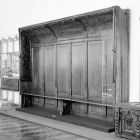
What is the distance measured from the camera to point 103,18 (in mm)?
4969

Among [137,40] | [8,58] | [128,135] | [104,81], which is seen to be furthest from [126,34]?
[8,58]

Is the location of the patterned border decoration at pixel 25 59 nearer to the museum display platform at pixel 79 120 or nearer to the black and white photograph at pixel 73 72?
the black and white photograph at pixel 73 72

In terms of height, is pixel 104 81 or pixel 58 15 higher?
pixel 58 15

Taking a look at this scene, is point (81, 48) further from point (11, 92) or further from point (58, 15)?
point (11, 92)

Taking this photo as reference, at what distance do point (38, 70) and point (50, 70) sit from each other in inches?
19.5

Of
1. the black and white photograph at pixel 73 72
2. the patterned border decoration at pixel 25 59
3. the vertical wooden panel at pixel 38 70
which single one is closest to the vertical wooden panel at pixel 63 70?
the black and white photograph at pixel 73 72

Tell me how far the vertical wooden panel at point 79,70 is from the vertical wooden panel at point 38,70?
1138mm

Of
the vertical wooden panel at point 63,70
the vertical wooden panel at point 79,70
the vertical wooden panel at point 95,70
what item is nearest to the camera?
the vertical wooden panel at point 95,70

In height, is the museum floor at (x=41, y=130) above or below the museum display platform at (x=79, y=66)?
below

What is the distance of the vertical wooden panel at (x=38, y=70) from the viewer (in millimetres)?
6531

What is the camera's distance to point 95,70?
525cm

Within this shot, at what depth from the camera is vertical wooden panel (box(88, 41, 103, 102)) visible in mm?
5159

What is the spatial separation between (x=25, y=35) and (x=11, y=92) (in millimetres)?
1925

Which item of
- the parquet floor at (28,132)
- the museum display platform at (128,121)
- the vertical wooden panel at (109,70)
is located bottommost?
the parquet floor at (28,132)
